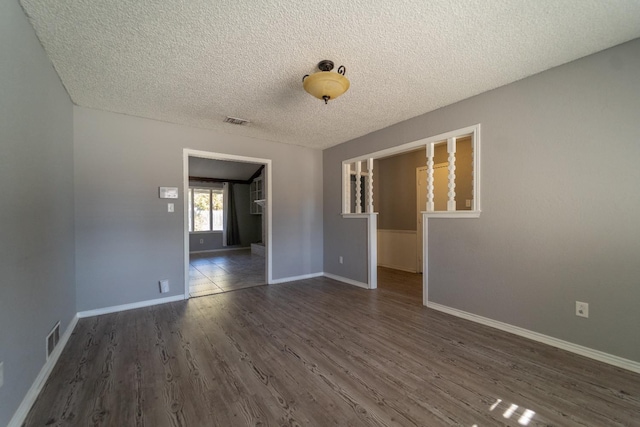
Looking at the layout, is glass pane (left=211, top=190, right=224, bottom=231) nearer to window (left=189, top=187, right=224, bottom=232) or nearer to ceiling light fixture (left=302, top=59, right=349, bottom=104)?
window (left=189, top=187, right=224, bottom=232)

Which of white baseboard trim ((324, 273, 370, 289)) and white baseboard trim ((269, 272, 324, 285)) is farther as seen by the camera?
white baseboard trim ((269, 272, 324, 285))

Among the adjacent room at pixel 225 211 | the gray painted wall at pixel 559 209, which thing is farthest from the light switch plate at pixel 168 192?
the adjacent room at pixel 225 211

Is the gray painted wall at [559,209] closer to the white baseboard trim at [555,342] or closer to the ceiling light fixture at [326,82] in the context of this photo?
Answer: the white baseboard trim at [555,342]

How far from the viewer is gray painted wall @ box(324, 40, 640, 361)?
1.95 metres

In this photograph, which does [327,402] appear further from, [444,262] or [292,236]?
[292,236]

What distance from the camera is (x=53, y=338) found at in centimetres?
208

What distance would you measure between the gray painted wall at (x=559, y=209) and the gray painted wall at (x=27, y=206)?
11.9 ft

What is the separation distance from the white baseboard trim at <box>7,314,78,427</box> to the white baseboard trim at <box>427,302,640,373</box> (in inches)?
141

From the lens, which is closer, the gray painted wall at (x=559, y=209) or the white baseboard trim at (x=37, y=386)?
the white baseboard trim at (x=37, y=386)

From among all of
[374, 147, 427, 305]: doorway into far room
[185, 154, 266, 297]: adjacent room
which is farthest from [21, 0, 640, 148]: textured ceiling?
[185, 154, 266, 297]: adjacent room

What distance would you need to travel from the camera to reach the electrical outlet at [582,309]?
6.92ft

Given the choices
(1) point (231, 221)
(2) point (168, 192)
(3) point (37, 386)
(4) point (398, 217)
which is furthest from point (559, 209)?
(1) point (231, 221)

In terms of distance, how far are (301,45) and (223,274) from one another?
4612 millimetres

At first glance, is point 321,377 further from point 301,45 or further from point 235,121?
point 235,121
